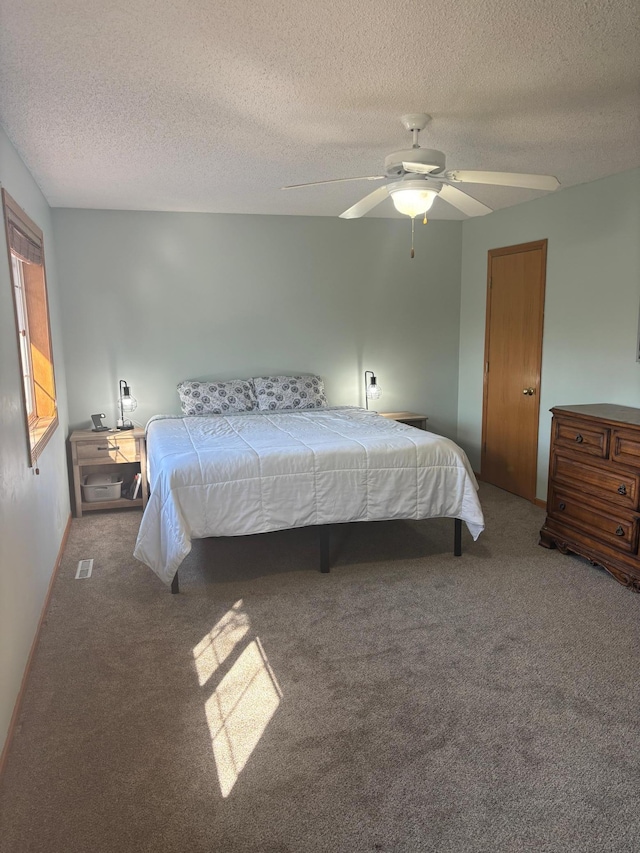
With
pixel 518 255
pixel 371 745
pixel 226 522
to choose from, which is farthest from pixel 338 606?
pixel 518 255

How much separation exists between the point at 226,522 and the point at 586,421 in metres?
2.16

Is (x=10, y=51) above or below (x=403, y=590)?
above

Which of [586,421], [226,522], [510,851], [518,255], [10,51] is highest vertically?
[10,51]

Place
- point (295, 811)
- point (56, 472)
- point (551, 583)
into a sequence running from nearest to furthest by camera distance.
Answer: point (295, 811) < point (551, 583) < point (56, 472)

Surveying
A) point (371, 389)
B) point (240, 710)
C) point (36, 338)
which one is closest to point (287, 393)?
point (371, 389)

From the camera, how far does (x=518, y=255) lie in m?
4.89

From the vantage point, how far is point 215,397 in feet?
16.6

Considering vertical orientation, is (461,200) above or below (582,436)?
above

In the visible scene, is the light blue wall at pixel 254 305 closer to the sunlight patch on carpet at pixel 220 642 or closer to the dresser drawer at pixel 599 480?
the dresser drawer at pixel 599 480

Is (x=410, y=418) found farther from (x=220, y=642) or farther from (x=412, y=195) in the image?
(x=220, y=642)

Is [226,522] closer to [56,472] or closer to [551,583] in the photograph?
[56,472]

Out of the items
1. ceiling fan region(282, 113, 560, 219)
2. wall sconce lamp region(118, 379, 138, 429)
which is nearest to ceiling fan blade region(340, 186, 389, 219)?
ceiling fan region(282, 113, 560, 219)

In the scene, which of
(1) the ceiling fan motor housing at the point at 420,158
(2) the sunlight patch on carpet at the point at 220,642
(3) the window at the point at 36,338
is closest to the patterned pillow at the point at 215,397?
(3) the window at the point at 36,338

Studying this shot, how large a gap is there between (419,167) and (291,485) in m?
1.74
